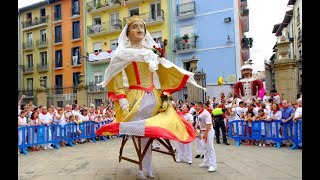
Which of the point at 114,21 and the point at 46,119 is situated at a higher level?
the point at 114,21

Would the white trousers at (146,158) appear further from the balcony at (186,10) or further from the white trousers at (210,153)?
the balcony at (186,10)

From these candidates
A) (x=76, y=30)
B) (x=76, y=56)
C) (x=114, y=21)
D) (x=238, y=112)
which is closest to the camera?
(x=238, y=112)

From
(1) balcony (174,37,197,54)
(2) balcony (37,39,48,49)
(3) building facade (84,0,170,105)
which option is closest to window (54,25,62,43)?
(2) balcony (37,39,48,49)

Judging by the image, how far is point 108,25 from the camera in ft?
96.1

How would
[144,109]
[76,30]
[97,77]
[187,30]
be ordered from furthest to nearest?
[76,30]
[97,77]
[187,30]
[144,109]

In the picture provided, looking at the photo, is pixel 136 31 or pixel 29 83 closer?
pixel 136 31

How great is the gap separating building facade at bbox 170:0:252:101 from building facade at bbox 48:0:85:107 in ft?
35.5

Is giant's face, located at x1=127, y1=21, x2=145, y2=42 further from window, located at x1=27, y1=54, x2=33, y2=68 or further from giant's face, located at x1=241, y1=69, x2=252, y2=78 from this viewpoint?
window, located at x1=27, y1=54, x2=33, y2=68

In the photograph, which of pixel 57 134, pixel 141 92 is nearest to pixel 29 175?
pixel 141 92

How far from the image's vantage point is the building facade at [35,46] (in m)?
33.3

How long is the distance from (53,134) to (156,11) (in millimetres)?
18476

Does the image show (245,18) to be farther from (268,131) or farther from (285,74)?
(268,131)

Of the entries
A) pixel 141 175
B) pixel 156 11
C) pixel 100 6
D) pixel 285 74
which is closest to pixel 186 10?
pixel 156 11

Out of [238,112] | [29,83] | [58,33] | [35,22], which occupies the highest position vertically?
[35,22]
